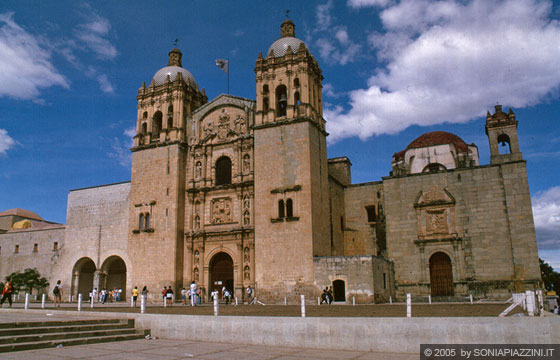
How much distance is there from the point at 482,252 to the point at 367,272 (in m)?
7.39

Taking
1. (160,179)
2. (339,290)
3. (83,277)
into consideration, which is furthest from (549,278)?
(83,277)

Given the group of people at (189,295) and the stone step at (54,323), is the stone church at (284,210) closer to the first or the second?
the group of people at (189,295)

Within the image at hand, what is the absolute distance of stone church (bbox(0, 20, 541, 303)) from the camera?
1040 inches

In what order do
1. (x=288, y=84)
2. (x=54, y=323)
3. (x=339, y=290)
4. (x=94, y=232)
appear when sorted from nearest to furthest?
(x=54, y=323), (x=339, y=290), (x=288, y=84), (x=94, y=232)

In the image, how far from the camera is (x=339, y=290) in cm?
2642

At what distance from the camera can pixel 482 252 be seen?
2664 centimetres

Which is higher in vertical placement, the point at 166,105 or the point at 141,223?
the point at 166,105

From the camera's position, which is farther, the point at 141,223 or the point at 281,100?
the point at 141,223


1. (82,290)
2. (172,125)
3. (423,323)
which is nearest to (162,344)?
(423,323)

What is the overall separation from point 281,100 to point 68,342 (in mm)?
22865

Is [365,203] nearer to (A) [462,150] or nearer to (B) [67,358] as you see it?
(A) [462,150]

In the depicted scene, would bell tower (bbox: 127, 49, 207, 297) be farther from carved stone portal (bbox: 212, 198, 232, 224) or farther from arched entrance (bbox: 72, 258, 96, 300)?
arched entrance (bbox: 72, 258, 96, 300)

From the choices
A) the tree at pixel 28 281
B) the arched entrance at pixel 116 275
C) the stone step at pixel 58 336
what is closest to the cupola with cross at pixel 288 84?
the arched entrance at pixel 116 275

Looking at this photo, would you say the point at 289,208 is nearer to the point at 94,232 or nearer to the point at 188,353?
the point at 94,232
